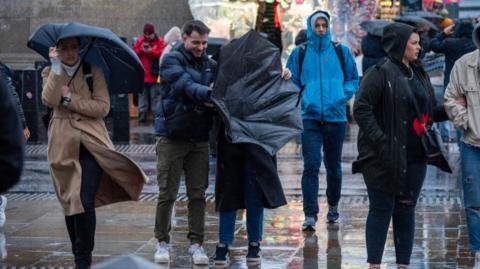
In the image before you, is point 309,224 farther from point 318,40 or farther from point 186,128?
point 186,128

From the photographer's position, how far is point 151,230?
9.99 metres

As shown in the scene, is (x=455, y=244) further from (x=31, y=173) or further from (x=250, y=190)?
(x=31, y=173)

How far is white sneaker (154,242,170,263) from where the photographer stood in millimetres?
8578

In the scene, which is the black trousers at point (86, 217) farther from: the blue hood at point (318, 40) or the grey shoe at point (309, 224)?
the blue hood at point (318, 40)

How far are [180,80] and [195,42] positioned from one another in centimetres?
31

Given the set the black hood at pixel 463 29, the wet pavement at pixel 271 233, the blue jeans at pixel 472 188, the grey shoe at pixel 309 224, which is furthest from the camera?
the black hood at pixel 463 29

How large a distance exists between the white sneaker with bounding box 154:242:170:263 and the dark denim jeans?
1.58 m

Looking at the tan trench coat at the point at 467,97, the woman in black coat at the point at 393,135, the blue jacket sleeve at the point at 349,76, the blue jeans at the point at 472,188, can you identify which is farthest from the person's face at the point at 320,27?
the blue jeans at the point at 472,188

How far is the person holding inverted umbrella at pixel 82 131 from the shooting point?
780 centimetres

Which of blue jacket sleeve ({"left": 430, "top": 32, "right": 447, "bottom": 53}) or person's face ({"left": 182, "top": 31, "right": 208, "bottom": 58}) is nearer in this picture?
person's face ({"left": 182, "top": 31, "right": 208, "bottom": 58})

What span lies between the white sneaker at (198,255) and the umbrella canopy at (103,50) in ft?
4.12

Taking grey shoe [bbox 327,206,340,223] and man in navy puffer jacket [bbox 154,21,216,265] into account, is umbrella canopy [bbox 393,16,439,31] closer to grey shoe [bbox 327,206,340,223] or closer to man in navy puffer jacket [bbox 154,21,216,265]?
grey shoe [bbox 327,206,340,223]

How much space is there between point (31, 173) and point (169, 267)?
6002mm

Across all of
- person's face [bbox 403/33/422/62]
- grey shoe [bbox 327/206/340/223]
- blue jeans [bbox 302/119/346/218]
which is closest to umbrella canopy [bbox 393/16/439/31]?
blue jeans [bbox 302/119/346/218]
